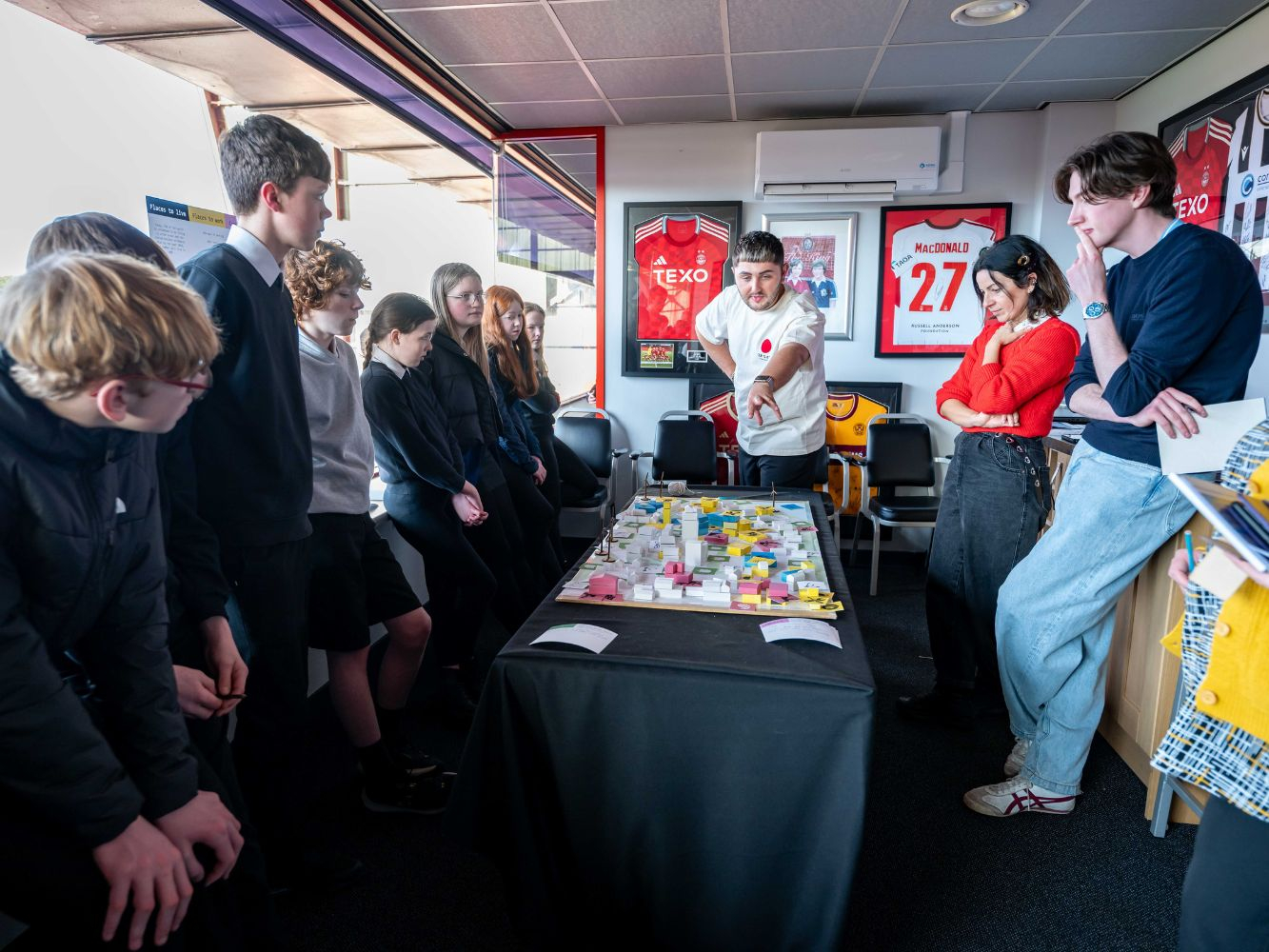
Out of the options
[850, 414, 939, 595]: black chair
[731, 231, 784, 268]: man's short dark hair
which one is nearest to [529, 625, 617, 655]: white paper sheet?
[731, 231, 784, 268]: man's short dark hair

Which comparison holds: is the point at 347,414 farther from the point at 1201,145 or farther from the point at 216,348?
the point at 1201,145

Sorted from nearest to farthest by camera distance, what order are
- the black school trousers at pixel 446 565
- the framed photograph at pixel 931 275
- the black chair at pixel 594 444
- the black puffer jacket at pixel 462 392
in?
1. the black school trousers at pixel 446 565
2. the black puffer jacket at pixel 462 392
3. the framed photograph at pixel 931 275
4. the black chair at pixel 594 444

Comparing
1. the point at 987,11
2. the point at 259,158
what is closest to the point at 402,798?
the point at 259,158

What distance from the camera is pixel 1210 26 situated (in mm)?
3004

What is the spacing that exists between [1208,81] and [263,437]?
13.1 feet

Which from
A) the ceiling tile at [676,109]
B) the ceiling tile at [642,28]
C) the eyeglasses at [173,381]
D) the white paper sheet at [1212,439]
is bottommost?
the white paper sheet at [1212,439]

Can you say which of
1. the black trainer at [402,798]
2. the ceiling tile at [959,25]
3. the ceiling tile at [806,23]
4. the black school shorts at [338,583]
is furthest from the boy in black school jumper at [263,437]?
the ceiling tile at [959,25]

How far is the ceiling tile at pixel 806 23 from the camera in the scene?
2.83 m

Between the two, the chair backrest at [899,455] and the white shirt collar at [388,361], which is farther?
the chair backrest at [899,455]

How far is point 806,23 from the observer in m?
2.98

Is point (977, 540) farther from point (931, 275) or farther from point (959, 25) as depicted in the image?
point (931, 275)

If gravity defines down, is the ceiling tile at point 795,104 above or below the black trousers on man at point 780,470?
above

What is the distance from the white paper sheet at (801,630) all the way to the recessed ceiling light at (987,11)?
104 inches

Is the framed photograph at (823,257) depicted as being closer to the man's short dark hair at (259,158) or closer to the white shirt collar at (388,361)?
the white shirt collar at (388,361)
